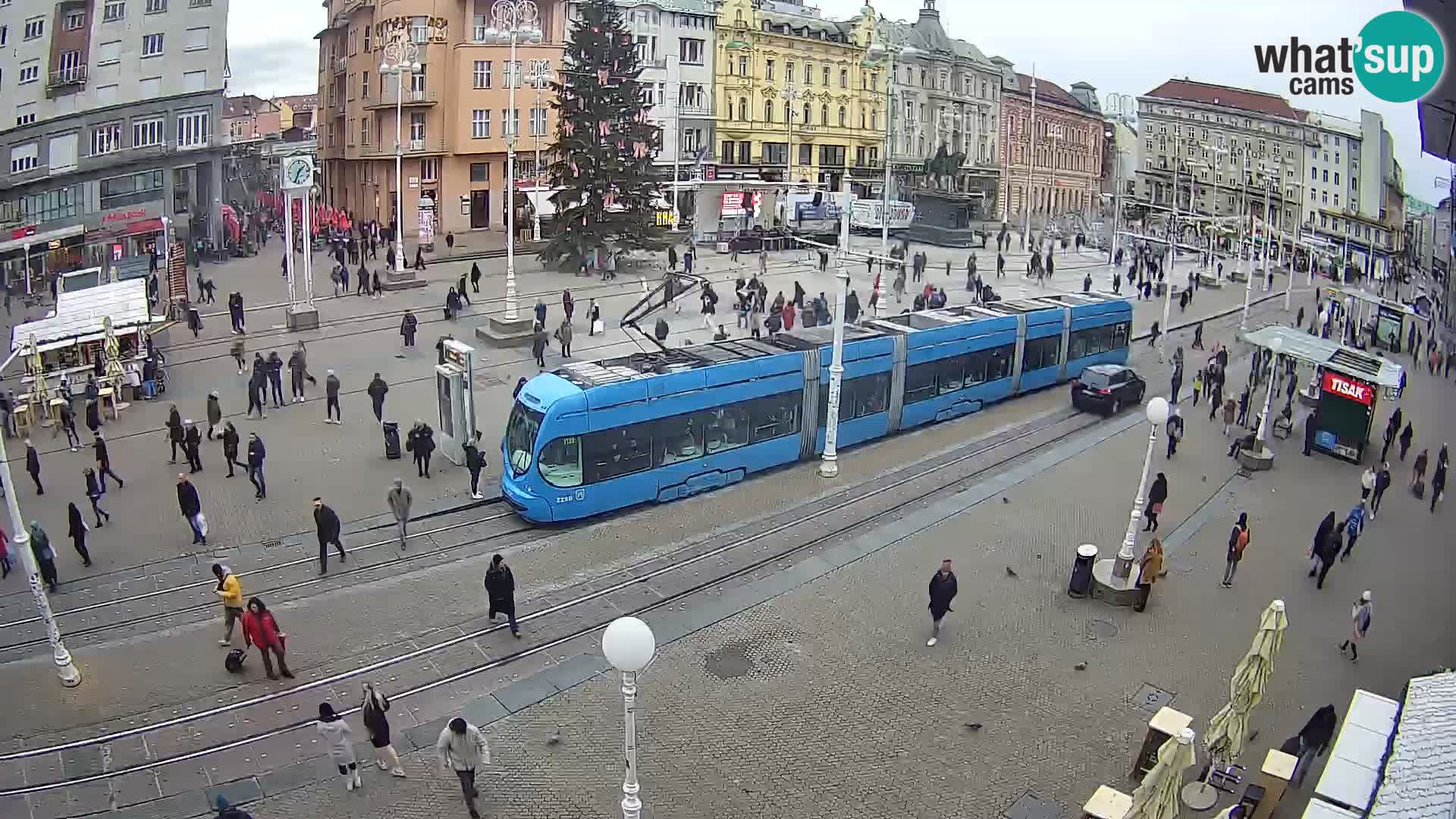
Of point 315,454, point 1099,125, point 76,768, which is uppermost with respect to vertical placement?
point 1099,125

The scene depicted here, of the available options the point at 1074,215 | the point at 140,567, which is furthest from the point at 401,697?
the point at 1074,215

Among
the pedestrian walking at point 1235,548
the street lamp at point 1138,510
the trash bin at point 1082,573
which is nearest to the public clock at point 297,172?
the trash bin at point 1082,573

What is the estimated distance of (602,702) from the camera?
514 inches

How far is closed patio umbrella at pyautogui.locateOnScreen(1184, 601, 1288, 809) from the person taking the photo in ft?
37.8

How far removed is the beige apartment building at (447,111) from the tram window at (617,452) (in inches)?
1442

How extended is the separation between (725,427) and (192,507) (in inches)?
348

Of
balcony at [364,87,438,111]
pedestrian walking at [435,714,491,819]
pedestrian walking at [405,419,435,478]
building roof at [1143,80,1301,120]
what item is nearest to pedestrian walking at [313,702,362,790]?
pedestrian walking at [435,714,491,819]

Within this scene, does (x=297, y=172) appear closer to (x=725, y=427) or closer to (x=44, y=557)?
(x=725, y=427)

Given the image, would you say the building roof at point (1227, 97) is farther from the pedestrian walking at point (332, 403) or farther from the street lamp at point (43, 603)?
the street lamp at point (43, 603)

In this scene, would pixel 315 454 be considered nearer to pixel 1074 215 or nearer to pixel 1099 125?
pixel 1074 215

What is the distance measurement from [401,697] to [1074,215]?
217 ft

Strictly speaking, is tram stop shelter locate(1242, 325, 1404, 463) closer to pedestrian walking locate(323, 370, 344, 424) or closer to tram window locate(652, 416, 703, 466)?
tram window locate(652, 416, 703, 466)

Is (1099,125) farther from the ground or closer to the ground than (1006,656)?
farther from the ground

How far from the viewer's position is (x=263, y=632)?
12984mm
